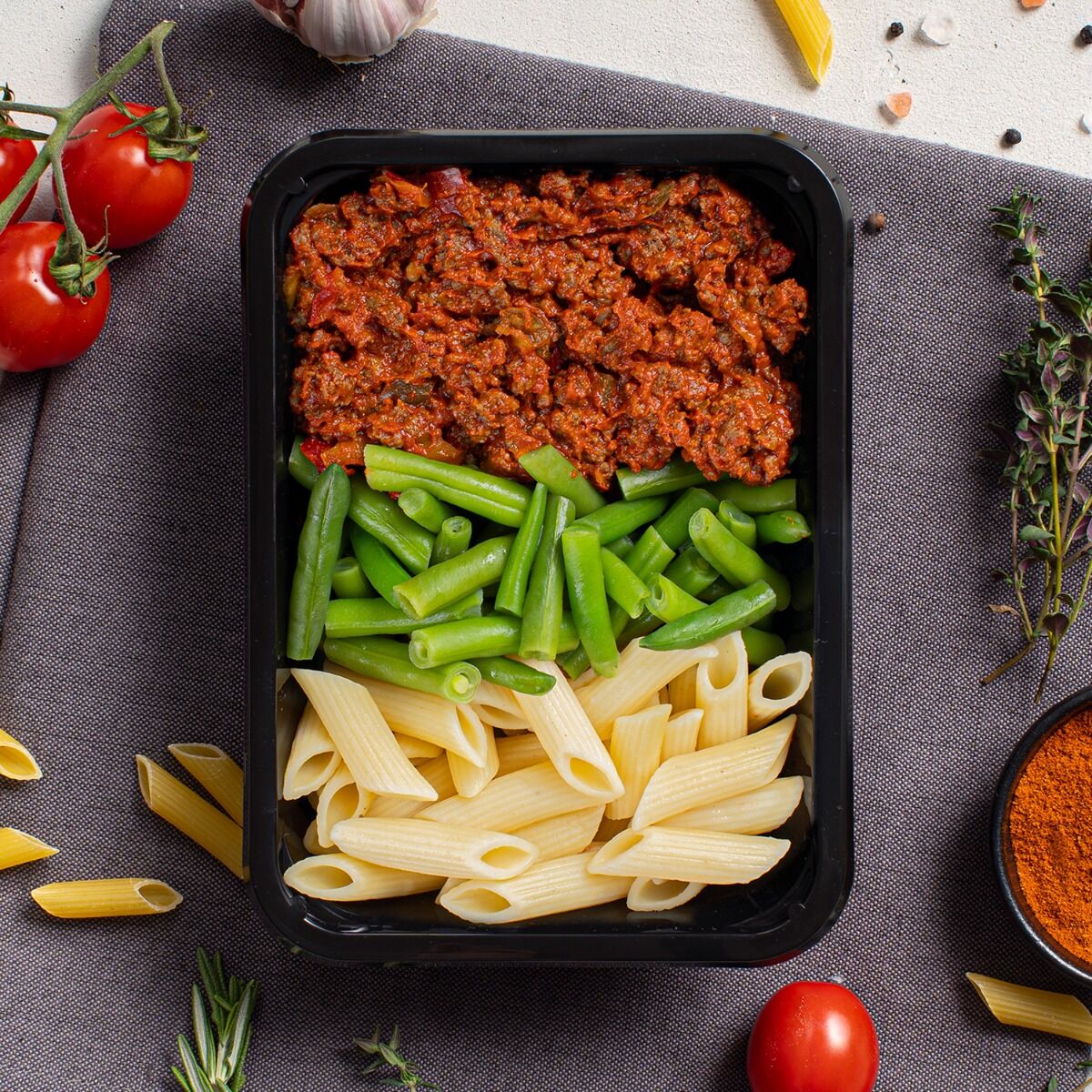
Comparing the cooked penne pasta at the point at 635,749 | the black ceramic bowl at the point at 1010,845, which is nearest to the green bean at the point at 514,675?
the cooked penne pasta at the point at 635,749

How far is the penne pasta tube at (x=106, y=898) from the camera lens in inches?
91.0

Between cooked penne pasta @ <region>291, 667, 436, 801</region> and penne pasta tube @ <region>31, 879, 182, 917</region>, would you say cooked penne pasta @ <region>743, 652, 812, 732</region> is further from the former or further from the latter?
penne pasta tube @ <region>31, 879, 182, 917</region>

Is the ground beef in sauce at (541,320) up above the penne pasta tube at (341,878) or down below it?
above

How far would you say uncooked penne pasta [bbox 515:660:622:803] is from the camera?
2.02 m

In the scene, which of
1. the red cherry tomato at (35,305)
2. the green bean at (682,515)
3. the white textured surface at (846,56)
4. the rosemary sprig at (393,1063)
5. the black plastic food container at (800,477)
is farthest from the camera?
the white textured surface at (846,56)

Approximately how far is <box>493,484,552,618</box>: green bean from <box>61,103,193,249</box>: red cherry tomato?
3.17 ft

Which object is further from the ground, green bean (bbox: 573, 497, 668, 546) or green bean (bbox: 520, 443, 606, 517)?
green bean (bbox: 520, 443, 606, 517)

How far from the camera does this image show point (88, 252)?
7.25ft

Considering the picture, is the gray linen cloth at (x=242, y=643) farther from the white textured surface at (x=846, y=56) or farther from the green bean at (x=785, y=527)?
the green bean at (x=785, y=527)

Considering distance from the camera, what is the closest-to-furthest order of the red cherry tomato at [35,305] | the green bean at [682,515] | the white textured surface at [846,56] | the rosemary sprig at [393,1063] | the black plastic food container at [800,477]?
1. the black plastic food container at [800,477]
2. the green bean at [682,515]
3. the red cherry tomato at [35,305]
4. the rosemary sprig at [393,1063]
5. the white textured surface at [846,56]

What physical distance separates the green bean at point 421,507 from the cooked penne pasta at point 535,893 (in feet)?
2.04

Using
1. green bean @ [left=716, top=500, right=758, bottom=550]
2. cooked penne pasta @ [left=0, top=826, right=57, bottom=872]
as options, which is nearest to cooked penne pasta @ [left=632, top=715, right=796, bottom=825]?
green bean @ [left=716, top=500, right=758, bottom=550]

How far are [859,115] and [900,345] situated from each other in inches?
20.7

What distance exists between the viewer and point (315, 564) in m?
2.01
